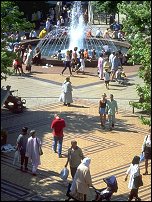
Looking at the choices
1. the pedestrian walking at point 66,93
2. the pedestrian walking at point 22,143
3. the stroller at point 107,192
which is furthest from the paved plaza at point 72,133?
the stroller at point 107,192

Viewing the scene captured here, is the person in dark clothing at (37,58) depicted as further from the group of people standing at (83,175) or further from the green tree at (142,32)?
the group of people standing at (83,175)

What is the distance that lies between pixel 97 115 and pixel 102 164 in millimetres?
5773

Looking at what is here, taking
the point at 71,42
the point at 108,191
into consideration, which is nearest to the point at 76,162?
the point at 108,191

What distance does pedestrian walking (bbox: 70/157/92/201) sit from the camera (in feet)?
42.2

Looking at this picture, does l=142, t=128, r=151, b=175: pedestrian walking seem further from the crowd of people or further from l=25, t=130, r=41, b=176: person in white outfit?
l=25, t=130, r=41, b=176: person in white outfit

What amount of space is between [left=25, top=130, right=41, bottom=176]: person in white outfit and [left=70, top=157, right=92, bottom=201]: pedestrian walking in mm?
2356

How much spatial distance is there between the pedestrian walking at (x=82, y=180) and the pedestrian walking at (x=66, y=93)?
9.95 m

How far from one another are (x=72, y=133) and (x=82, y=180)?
6714 mm

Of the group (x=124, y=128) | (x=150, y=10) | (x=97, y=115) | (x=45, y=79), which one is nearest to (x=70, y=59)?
(x=45, y=79)

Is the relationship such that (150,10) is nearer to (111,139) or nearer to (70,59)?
(111,139)

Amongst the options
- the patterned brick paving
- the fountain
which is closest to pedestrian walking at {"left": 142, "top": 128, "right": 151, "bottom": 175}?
the patterned brick paving

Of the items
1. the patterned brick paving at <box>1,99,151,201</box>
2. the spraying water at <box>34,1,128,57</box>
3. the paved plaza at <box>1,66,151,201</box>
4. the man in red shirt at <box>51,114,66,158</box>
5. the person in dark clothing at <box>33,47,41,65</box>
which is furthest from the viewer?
the spraying water at <box>34,1,128,57</box>

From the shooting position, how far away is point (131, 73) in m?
31.0

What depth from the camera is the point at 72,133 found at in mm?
19641
